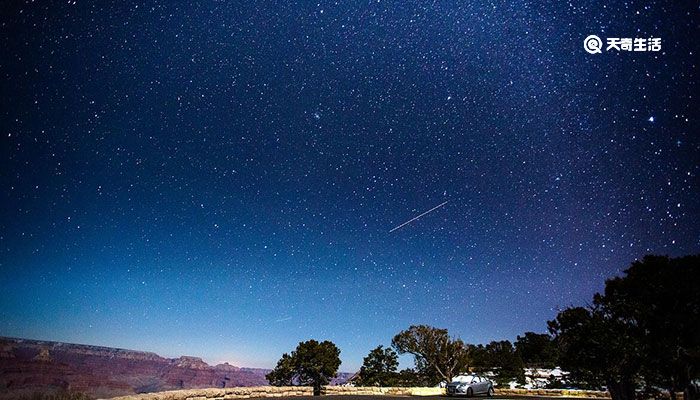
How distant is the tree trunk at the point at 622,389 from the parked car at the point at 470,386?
10.4 meters

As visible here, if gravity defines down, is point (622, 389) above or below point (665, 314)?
below

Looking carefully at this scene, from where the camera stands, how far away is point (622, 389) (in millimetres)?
18797

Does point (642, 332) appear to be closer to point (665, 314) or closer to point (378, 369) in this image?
point (665, 314)

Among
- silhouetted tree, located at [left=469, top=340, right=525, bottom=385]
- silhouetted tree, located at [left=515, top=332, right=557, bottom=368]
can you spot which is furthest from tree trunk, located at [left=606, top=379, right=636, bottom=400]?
silhouetted tree, located at [left=515, top=332, right=557, bottom=368]

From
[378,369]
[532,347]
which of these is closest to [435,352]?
[378,369]

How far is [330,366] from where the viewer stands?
155 ft

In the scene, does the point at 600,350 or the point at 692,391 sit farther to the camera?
the point at 600,350

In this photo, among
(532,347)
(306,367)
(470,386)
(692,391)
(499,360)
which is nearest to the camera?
(692,391)

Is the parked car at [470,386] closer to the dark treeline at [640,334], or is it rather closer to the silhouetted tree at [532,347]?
the dark treeline at [640,334]

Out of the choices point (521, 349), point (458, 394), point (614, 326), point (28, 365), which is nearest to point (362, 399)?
point (458, 394)

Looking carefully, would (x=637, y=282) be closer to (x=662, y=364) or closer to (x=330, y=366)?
(x=662, y=364)

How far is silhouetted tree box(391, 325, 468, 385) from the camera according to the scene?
49.4 meters

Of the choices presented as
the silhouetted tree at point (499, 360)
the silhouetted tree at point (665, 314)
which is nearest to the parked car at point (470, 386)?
the silhouetted tree at point (665, 314)

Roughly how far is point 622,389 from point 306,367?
113 feet
